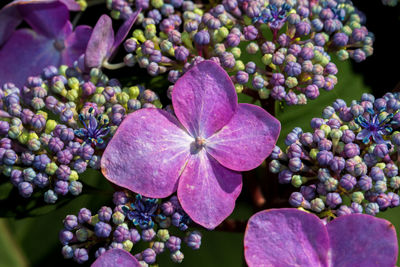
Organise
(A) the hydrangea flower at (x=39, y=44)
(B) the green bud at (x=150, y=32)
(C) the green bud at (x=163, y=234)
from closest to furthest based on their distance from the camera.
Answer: (C) the green bud at (x=163, y=234) → (B) the green bud at (x=150, y=32) → (A) the hydrangea flower at (x=39, y=44)

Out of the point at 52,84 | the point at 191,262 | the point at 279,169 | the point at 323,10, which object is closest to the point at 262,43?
the point at 323,10

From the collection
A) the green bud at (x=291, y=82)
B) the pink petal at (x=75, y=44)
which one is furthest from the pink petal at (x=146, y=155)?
the pink petal at (x=75, y=44)

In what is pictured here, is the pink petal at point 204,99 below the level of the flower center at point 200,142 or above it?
above

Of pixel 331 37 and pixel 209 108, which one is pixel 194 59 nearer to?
pixel 209 108

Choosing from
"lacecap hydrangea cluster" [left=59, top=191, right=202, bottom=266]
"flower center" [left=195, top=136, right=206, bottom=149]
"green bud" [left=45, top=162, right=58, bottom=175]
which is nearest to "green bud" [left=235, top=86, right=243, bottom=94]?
"flower center" [left=195, top=136, right=206, bottom=149]

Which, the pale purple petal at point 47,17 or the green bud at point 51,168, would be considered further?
the pale purple petal at point 47,17

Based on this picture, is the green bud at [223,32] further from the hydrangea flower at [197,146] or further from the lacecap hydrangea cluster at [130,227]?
the lacecap hydrangea cluster at [130,227]
